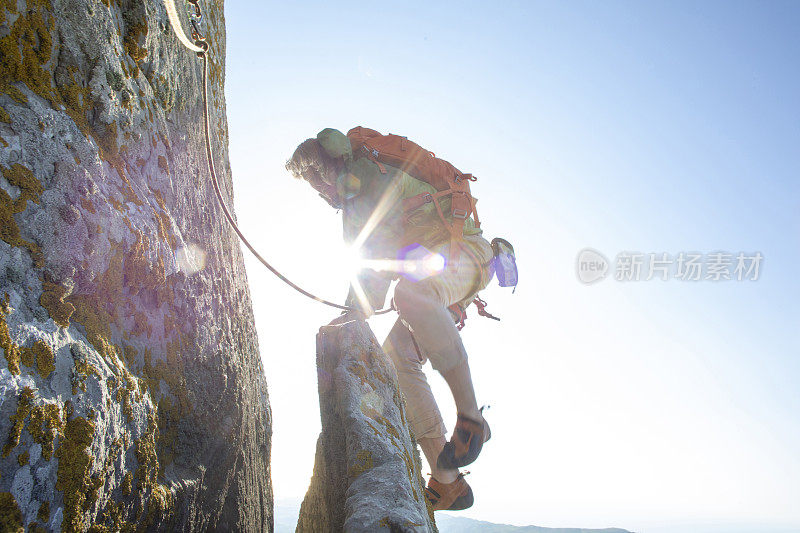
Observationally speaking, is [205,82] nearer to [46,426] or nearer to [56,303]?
[56,303]

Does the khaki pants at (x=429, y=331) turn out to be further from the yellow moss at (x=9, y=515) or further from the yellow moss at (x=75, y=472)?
the yellow moss at (x=9, y=515)

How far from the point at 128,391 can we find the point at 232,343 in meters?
1.49

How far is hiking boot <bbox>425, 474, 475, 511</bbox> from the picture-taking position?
493 cm

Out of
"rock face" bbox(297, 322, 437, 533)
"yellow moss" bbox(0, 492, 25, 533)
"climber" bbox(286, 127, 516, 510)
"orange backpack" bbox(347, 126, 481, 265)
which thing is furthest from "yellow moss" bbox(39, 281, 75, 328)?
"orange backpack" bbox(347, 126, 481, 265)

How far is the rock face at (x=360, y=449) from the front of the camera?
271 centimetres

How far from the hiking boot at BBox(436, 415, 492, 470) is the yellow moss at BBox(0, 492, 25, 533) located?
11.8 ft

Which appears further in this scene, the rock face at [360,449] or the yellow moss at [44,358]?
the rock face at [360,449]

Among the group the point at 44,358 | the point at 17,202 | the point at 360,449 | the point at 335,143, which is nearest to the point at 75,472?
the point at 44,358

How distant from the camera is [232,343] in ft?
12.1

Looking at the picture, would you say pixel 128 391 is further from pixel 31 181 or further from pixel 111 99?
pixel 111 99

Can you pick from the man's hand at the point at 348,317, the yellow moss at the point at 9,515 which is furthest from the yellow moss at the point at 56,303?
the man's hand at the point at 348,317

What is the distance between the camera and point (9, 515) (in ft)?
4.98

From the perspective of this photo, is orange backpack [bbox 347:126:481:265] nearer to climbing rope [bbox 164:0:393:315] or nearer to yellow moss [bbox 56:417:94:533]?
climbing rope [bbox 164:0:393:315]

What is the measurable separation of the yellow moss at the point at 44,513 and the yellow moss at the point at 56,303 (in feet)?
2.10
